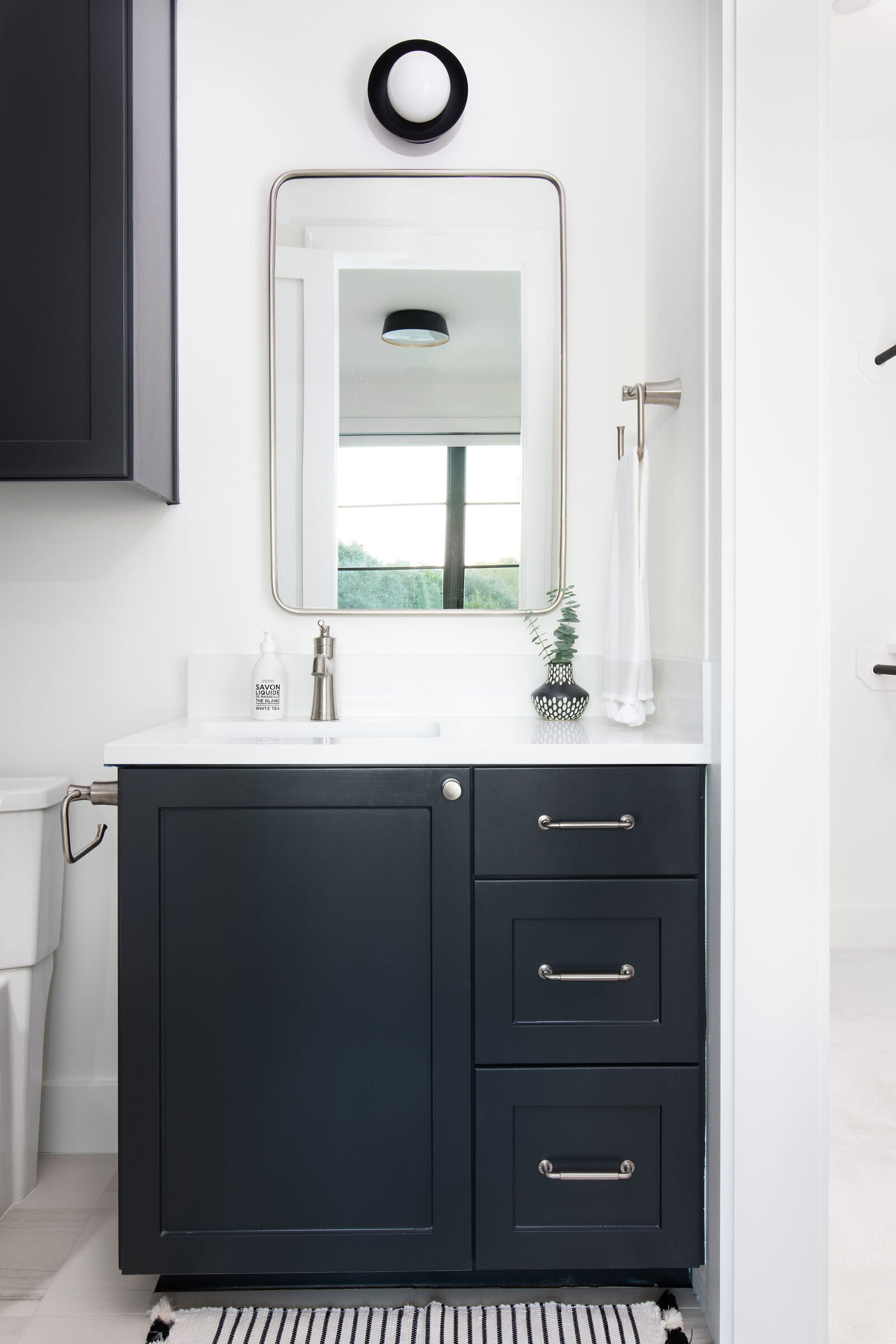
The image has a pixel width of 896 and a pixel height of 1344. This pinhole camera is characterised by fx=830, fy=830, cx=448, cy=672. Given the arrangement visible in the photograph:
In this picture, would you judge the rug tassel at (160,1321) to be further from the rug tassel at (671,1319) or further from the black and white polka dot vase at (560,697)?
the black and white polka dot vase at (560,697)

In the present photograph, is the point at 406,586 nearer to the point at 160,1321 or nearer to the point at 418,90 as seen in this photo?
the point at 418,90

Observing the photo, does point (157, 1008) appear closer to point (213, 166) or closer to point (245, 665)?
point (245, 665)

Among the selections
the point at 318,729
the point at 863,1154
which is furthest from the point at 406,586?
the point at 863,1154

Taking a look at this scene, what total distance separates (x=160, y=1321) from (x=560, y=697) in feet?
3.96

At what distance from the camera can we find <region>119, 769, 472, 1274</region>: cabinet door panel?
49.1 inches

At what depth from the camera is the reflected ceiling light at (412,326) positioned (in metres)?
1.70

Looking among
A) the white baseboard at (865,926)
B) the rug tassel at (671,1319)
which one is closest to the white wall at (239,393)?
the rug tassel at (671,1319)

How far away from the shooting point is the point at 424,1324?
4.20 feet

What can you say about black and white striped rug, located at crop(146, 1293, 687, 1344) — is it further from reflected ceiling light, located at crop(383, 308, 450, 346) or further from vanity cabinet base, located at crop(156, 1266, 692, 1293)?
reflected ceiling light, located at crop(383, 308, 450, 346)

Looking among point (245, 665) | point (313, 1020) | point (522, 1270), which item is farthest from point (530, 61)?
point (522, 1270)

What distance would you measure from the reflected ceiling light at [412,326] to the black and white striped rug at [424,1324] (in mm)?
1730

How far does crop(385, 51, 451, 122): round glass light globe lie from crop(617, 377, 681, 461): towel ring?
696 millimetres

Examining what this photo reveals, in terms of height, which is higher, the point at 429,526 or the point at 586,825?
the point at 429,526

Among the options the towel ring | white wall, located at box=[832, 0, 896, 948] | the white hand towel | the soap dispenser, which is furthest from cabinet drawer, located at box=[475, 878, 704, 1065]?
white wall, located at box=[832, 0, 896, 948]
